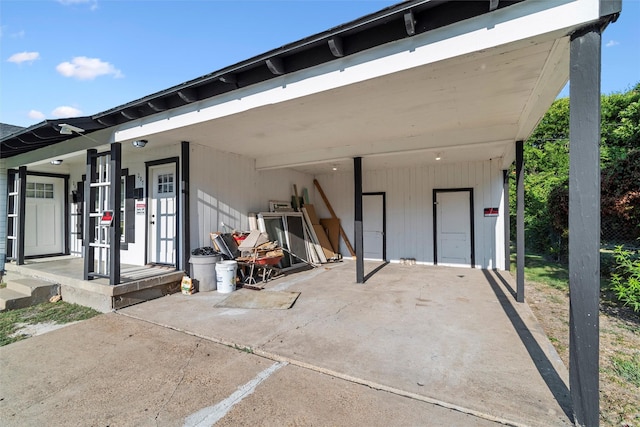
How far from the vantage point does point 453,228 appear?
293 inches

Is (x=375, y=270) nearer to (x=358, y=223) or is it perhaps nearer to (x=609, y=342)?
(x=358, y=223)

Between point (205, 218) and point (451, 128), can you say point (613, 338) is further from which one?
point (205, 218)

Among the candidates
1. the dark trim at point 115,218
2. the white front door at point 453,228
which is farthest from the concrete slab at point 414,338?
the white front door at point 453,228

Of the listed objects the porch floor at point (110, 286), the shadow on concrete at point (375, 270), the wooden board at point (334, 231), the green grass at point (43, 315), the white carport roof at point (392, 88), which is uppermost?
the white carport roof at point (392, 88)

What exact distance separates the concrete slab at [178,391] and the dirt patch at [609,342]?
1041 millimetres

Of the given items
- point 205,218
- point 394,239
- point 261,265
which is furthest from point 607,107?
point 205,218

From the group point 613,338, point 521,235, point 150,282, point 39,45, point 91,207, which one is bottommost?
point 613,338

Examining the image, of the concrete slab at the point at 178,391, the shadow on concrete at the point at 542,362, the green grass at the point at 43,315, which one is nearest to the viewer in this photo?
the concrete slab at the point at 178,391

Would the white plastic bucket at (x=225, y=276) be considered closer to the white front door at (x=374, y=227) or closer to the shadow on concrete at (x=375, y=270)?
the shadow on concrete at (x=375, y=270)

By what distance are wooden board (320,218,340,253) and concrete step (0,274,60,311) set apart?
6.40 m

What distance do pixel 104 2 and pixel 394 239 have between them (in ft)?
25.4

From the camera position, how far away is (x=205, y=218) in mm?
5660

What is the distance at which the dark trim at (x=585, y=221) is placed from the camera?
1.81 meters

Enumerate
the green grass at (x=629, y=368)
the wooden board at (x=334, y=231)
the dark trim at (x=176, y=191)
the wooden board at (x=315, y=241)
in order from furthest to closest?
the wooden board at (x=334, y=231) → the wooden board at (x=315, y=241) → the dark trim at (x=176, y=191) → the green grass at (x=629, y=368)
